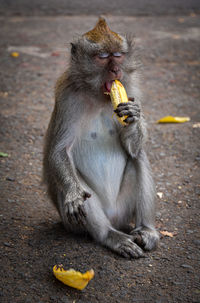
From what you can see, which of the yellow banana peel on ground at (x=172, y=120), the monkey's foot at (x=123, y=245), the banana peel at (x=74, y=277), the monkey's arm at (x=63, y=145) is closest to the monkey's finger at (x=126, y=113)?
the monkey's arm at (x=63, y=145)

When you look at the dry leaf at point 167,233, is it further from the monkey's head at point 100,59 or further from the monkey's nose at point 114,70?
the monkey's nose at point 114,70

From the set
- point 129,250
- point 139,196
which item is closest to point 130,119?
point 139,196

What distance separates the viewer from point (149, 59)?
31.1 ft

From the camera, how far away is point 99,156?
4.01 metres

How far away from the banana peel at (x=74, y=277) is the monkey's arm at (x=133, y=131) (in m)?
1.27

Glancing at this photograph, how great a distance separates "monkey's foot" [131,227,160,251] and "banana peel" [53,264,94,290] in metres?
0.79

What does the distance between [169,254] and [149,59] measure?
250 inches

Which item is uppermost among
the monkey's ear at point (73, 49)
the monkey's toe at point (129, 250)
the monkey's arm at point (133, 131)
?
the monkey's ear at point (73, 49)

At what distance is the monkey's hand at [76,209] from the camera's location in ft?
11.9

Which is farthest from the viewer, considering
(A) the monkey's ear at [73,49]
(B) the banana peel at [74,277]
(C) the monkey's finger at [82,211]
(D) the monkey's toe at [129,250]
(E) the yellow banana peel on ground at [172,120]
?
(E) the yellow banana peel on ground at [172,120]

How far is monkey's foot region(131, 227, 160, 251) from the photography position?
385cm

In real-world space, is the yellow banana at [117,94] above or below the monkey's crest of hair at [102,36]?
below

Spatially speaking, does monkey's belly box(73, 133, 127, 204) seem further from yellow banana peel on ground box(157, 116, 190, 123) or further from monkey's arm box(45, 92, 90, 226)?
yellow banana peel on ground box(157, 116, 190, 123)

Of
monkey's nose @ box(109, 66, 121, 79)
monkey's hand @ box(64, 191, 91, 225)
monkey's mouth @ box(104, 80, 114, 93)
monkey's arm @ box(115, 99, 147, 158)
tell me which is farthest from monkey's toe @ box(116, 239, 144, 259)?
monkey's nose @ box(109, 66, 121, 79)
